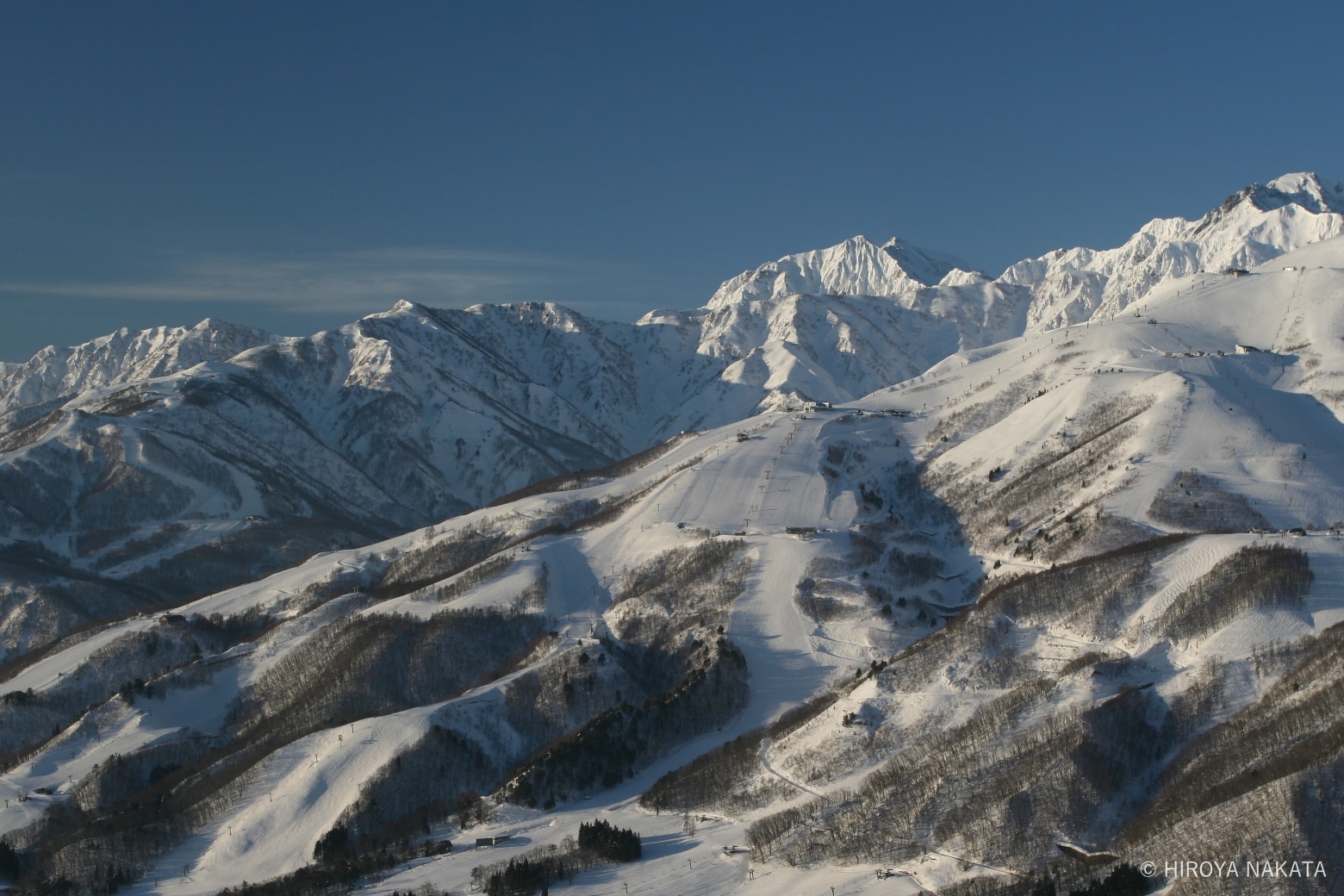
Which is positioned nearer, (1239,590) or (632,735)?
(1239,590)

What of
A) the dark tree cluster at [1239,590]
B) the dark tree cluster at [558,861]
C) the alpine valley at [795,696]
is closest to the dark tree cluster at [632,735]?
the alpine valley at [795,696]

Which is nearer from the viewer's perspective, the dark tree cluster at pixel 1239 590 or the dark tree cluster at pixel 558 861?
the dark tree cluster at pixel 558 861

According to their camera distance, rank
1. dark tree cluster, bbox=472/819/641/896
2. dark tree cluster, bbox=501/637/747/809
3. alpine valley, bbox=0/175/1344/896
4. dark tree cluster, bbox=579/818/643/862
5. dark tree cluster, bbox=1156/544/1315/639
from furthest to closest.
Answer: dark tree cluster, bbox=501/637/747/809
dark tree cluster, bbox=1156/544/1315/639
dark tree cluster, bbox=579/818/643/862
dark tree cluster, bbox=472/819/641/896
alpine valley, bbox=0/175/1344/896

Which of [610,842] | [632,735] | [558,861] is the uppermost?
[632,735]

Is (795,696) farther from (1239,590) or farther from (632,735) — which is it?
(1239,590)

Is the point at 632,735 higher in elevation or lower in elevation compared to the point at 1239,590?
lower

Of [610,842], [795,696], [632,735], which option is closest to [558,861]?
[610,842]

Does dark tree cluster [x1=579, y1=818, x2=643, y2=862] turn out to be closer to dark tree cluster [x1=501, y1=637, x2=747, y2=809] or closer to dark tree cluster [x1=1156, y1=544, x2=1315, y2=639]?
dark tree cluster [x1=501, y1=637, x2=747, y2=809]

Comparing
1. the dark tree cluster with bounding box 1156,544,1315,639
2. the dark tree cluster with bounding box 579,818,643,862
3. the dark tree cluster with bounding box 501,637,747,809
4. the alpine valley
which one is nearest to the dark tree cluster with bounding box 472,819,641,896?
the dark tree cluster with bounding box 579,818,643,862

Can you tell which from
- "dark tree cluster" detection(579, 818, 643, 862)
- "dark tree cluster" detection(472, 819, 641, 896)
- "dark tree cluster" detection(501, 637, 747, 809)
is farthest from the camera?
"dark tree cluster" detection(501, 637, 747, 809)

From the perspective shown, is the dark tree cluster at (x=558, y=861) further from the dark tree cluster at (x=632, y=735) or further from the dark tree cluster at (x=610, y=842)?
the dark tree cluster at (x=632, y=735)

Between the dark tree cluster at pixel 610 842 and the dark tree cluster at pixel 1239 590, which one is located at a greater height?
the dark tree cluster at pixel 1239 590

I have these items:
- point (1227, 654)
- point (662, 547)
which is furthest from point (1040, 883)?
point (662, 547)
